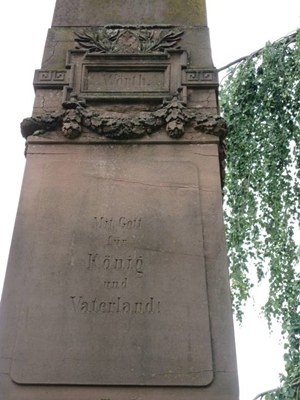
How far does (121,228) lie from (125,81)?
1.34 m

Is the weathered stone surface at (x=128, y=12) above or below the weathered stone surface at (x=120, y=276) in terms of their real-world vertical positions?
above

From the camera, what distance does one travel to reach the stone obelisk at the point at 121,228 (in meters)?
4.00

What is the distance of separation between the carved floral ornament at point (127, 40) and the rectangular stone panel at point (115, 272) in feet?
3.18

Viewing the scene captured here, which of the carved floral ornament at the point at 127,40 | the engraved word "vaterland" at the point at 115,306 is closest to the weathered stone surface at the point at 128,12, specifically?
the carved floral ornament at the point at 127,40

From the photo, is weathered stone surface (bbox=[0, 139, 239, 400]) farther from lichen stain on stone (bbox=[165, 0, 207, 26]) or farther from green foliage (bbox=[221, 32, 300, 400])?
green foliage (bbox=[221, 32, 300, 400])

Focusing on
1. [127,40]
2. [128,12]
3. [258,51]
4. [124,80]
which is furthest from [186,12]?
[258,51]

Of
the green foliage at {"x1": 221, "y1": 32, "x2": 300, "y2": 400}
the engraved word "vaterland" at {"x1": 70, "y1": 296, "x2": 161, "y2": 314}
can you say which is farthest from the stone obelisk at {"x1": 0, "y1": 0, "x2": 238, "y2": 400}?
the green foliage at {"x1": 221, "y1": 32, "x2": 300, "y2": 400}

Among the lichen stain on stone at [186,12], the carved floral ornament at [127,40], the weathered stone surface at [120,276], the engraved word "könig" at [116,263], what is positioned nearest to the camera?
the weathered stone surface at [120,276]

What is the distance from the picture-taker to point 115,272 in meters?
4.34

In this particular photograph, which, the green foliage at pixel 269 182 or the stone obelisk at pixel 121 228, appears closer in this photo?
the stone obelisk at pixel 121 228

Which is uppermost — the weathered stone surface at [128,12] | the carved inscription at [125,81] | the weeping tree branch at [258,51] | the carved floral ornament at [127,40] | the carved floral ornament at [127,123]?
the weeping tree branch at [258,51]

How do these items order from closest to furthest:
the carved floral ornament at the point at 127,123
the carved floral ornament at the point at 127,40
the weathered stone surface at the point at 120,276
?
the weathered stone surface at the point at 120,276 < the carved floral ornament at the point at 127,123 < the carved floral ornament at the point at 127,40

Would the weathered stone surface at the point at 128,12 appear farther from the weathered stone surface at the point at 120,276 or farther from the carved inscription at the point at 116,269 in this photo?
the carved inscription at the point at 116,269

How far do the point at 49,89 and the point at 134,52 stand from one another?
722 mm
